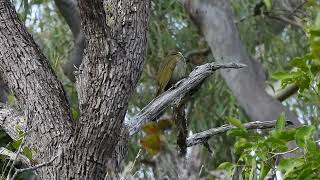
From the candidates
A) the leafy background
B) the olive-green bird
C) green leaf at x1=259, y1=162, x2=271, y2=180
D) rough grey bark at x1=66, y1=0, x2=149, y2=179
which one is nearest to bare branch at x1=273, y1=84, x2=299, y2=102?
the leafy background

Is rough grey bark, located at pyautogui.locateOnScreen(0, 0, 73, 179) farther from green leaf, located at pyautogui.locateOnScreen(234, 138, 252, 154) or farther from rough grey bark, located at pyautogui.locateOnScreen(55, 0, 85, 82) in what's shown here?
rough grey bark, located at pyautogui.locateOnScreen(55, 0, 85, 82)

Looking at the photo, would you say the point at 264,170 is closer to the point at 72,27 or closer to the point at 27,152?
the point at 27,152

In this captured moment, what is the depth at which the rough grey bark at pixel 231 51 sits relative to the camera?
5.29 m

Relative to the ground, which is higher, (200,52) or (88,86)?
(200,52)

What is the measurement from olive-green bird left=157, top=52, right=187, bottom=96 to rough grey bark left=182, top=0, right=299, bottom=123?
1.31 meters

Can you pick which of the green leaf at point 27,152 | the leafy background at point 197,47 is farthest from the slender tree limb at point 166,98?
the leafy background at point 197,47

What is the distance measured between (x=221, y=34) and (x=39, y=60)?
3.15 metres

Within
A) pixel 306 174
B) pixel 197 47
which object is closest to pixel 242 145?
pixel 306 174

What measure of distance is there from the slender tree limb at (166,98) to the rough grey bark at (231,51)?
2628 mm

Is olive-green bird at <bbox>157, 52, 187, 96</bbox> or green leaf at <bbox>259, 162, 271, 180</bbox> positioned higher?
olive-green bird at <bbox>157, 52, 187, 96</bbox>

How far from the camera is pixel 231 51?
5.28 metres

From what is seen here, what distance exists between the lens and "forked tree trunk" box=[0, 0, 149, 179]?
218 cm

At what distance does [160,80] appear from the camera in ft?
12.3

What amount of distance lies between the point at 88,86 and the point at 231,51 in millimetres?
3144
